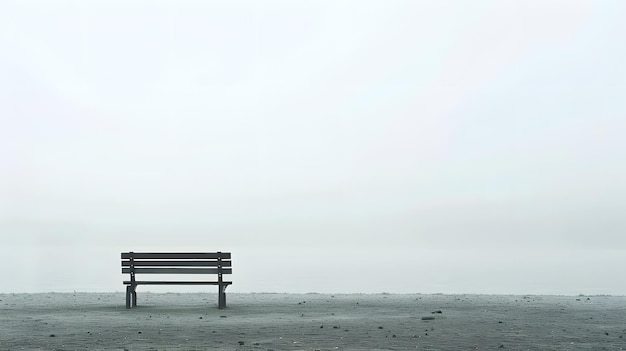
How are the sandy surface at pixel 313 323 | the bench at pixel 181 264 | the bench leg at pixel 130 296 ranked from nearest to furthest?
the sandy surface at pixel 313 323 → the bench leg at pixel 130 296 → the bench at pixel 181 264

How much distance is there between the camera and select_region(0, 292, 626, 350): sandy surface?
12469mm

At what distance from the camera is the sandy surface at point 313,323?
40.9 feet

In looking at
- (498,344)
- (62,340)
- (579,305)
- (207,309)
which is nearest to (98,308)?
(207,309)

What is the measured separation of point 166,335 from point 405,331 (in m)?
→ 4.20

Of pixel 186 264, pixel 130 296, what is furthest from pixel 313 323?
pixel 130 296

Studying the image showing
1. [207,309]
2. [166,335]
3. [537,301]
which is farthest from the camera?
[537,301]

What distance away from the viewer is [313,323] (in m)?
15.4

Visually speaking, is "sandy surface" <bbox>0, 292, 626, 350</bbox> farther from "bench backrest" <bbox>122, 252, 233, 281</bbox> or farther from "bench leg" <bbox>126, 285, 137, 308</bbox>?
"bench backrest" <bbox>122, 252, 233, 281</bbox>

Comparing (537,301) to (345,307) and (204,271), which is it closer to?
(345,307)

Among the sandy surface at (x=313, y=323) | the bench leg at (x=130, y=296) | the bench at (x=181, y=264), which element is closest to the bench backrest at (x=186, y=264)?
the bench at (x=181, y=264)

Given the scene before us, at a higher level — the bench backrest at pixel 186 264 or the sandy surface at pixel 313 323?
the bench backrest at pixel 186 264

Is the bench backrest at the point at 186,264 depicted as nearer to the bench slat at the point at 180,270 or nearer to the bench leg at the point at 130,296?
the bench slat at the point at 180,270

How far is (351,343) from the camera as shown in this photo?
1252cm

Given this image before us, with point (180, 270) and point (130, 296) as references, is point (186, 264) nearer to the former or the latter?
point (180, 270)
